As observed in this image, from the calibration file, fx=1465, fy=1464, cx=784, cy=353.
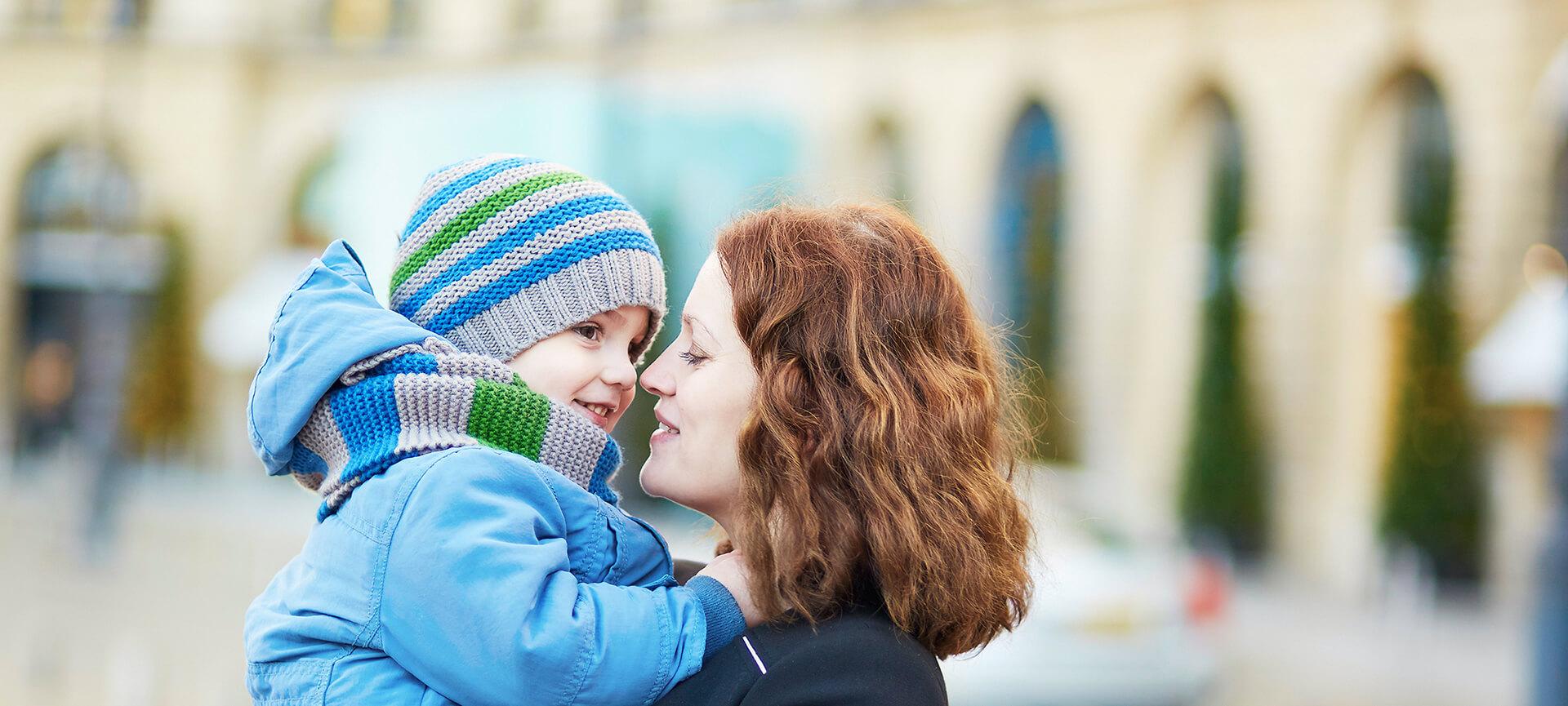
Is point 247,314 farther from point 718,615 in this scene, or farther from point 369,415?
point 718,615

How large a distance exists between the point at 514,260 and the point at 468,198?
0.42 ft

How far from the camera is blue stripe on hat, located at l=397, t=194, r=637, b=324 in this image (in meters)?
2.23

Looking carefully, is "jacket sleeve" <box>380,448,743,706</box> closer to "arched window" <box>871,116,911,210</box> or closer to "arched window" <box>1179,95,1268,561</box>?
"arched window" <box>1179,95,1268,561</box>

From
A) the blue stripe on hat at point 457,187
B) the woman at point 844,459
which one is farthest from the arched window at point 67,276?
the woman at point 844,459

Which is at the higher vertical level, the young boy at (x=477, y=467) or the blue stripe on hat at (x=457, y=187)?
the blue stripe on hat at (x=457, y=187)

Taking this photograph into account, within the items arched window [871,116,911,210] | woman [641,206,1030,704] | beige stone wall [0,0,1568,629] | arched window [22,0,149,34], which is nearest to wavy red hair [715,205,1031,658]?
woman [641,206,1030,704]

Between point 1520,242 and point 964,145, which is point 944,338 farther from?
point 964,145

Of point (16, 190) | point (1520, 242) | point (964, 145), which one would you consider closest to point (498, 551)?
point (1520, 242)

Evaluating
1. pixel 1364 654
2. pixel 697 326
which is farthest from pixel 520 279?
pixel 1364 654

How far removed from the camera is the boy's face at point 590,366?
2283 millimetres

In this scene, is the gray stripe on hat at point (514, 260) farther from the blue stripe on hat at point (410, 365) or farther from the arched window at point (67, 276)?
the arched window at point (67, 276)

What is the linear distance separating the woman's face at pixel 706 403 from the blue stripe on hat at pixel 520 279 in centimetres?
19

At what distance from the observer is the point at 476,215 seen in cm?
224

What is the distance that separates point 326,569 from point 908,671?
31.9 inches
